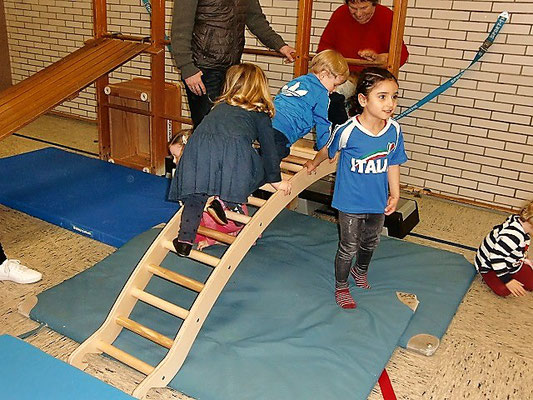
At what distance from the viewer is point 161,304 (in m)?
2.70

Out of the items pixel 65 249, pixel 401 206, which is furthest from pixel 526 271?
pixel 65 249

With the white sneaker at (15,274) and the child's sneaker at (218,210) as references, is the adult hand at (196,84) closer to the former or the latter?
the child's sneaker at (218,210)

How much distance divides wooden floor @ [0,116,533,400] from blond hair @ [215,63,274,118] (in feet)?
4.78

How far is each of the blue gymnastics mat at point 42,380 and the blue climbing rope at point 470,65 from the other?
3.78 meters

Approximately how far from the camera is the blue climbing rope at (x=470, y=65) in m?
4.45

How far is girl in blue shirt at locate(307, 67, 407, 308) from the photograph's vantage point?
9.03ft

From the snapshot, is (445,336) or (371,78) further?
(445,336)

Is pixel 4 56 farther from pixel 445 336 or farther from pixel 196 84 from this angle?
pixel 445 336

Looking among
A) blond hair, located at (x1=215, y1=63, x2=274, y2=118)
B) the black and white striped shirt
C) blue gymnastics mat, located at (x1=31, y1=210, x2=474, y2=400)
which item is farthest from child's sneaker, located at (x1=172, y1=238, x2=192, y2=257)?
the black and white striped shirt

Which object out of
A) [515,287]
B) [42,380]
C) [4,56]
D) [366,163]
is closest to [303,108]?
[366,163]

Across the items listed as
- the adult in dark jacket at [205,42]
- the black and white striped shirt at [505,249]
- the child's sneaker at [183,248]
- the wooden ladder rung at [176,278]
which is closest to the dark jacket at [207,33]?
the adult in dark jacket at [205,42]

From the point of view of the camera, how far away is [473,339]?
299 centimetres

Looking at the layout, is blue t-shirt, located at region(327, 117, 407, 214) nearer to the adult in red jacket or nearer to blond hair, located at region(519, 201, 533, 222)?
blond hair, located at region(519, 201, 533, 222)

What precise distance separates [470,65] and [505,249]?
6.59ft
